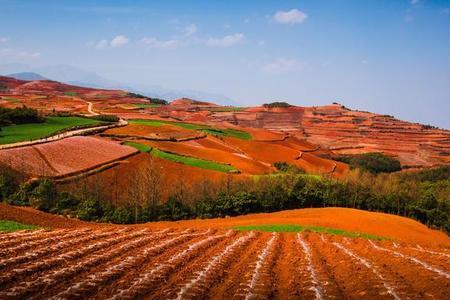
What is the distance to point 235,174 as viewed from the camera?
246 ft

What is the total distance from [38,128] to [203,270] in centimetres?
7459

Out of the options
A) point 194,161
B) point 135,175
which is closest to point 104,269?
point 135,175

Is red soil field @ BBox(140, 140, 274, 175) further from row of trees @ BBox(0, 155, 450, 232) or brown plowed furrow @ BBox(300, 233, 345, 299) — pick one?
brown plowed furrow @ BBox(300, 233, 345, 299)

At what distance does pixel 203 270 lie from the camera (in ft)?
63.8

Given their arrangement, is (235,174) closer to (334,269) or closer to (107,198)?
(107,198)

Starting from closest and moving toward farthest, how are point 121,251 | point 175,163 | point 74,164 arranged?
point 121,251 → point 74,164 → point 175,163

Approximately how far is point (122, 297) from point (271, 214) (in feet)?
151

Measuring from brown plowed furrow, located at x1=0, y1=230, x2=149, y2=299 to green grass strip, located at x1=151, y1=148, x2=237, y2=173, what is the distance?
5240cm

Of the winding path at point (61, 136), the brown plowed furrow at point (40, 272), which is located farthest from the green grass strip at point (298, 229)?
the winding path at point (61, 136)

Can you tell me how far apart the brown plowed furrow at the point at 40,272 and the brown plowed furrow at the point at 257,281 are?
22.6 ft

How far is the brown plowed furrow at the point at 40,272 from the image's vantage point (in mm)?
15602

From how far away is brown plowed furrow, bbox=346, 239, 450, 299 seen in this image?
15.5 metres

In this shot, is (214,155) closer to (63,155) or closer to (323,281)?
(63,155)

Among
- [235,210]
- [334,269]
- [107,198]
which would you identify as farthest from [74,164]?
[334,269]
